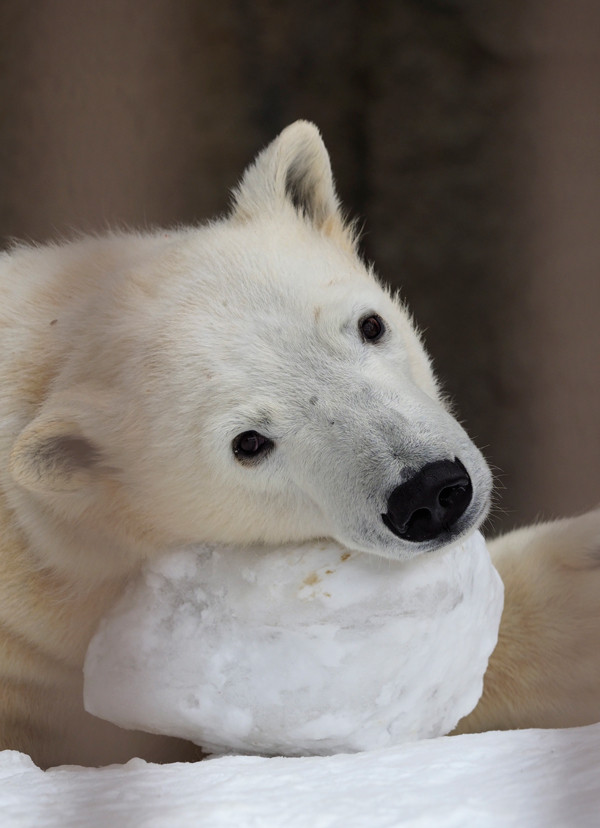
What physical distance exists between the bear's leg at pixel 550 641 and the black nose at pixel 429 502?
2.29 feet

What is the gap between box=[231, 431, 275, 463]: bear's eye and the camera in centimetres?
208

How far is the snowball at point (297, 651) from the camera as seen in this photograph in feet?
6.62

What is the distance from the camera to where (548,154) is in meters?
3.29

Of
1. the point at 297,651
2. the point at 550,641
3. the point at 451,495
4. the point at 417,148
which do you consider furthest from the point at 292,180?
the point at 417,148

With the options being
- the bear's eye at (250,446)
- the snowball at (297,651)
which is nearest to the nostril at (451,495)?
the snowball at (297,651)

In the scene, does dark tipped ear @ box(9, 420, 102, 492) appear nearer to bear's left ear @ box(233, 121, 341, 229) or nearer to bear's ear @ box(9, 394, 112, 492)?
bear's ear @ box(9, 394, 112, 492)

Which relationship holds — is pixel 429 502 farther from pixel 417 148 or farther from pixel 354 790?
pixel 417 148

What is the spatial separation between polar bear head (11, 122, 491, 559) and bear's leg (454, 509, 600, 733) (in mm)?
613

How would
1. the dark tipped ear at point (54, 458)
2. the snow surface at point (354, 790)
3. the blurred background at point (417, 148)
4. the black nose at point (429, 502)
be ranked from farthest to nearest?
the blurred background at point (417, 148) < the dark tipped ear at point (54, 458) < the black nose at point (429, 502) < the snow surface at point (354, 790)

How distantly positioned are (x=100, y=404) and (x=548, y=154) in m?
1.86

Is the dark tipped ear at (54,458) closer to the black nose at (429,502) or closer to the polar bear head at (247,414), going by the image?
the polar bear head at (247,414)

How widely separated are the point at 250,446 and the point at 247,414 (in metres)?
0.08

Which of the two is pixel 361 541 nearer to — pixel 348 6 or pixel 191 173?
pixel 191 173

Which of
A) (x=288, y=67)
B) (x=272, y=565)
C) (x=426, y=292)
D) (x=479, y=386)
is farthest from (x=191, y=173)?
(x=272, y=565)
